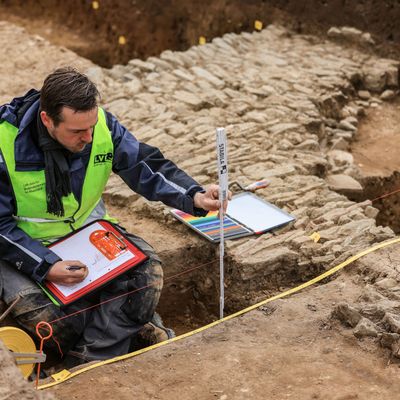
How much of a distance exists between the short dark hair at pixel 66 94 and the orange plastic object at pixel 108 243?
2.74 ft

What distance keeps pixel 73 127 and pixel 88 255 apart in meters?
0.84

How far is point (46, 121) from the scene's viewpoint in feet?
15.0

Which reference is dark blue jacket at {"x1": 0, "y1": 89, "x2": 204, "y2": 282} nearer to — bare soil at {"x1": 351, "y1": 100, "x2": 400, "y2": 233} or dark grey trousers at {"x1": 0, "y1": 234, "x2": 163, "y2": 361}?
dark grey trousers at {"x1": 0, "y1": 234, "x2": 163, "y2": 361}

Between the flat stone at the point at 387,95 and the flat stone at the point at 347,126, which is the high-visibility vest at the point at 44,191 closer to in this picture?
the flat stone at the point at 347,126

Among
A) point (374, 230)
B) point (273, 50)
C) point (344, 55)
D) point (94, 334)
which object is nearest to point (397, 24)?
point (344, 55)

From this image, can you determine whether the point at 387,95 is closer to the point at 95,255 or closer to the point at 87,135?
the point at 95,255

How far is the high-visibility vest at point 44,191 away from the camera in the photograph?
468 cm

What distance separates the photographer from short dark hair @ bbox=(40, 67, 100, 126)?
14.6ft

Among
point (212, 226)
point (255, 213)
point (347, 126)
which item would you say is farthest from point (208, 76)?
point (212, 226)

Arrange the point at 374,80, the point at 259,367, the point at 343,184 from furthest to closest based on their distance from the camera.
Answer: the point at 374,80, the point at 343,184, the point at 259,367

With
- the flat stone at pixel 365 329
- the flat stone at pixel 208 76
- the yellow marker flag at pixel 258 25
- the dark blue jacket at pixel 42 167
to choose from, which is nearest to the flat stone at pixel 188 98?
the flat stone at pixel 208 76

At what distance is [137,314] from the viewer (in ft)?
16.1

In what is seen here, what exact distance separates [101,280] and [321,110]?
3894 millimetres

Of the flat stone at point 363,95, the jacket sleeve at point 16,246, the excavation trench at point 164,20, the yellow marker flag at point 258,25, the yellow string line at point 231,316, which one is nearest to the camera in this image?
the yellow string line at point 231,316
